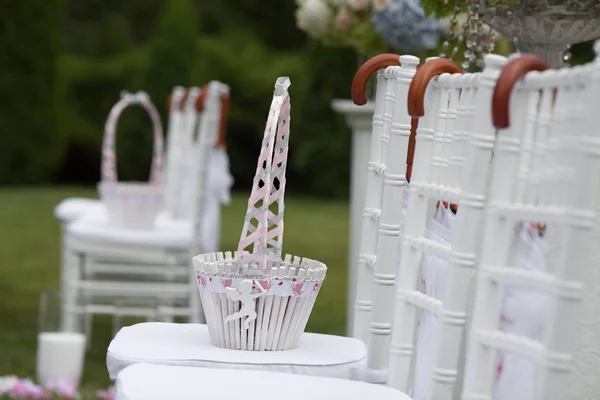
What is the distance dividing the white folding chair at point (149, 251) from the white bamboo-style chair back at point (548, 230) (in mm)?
2339

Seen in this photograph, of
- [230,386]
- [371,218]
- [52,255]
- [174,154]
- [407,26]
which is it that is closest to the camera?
[230,386]

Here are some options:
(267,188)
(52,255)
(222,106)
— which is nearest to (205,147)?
(222,106)

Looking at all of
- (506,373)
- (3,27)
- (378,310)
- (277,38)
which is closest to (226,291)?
(378,310)

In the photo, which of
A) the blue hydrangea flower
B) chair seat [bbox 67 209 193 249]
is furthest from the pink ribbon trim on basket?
chair seat [bbox 67 209 193 249]

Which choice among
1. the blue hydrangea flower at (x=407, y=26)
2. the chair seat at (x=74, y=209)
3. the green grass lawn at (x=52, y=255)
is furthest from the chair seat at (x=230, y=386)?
the chair seat at (x=74, y=209)

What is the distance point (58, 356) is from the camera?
338 centimetres

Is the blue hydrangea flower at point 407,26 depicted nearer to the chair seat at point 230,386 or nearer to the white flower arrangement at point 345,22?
the white flower arrangement at point 345,22

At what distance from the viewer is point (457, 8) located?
2020 mm

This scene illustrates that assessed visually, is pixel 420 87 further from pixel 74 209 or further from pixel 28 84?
pixel 28 84

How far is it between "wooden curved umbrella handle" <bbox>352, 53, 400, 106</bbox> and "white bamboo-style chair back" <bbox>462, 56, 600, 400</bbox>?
1.44 feet

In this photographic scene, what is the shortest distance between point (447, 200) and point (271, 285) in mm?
287

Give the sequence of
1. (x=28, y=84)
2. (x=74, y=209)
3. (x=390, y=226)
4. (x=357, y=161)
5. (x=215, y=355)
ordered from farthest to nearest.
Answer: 1. (x=28, y=84)
2. (x=74, y=209)
3. (x=357, y=161)
4. (x=390, y=226)
5. (x=215, y=355)

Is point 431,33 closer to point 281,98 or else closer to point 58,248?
point 281,98

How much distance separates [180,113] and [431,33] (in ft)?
4.62
